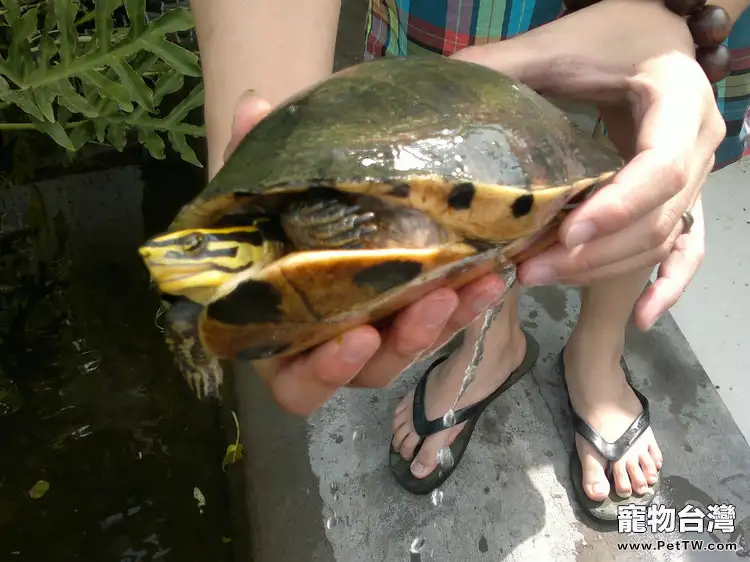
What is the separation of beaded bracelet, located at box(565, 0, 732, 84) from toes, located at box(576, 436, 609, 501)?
34.7 inches

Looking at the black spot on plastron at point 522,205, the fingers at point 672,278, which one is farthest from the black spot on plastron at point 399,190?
the fingers at point 672,278

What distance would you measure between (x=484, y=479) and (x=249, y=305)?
3.23ft

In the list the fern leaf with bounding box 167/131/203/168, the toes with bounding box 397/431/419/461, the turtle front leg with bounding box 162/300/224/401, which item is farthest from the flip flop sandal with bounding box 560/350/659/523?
the fern leaf with bounding box 167/131/203/168

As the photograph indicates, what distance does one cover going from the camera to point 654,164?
33.5 inches

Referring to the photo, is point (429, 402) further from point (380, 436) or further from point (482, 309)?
point (482, 309)

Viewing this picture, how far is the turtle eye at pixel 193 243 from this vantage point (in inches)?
31.9

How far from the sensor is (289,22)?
1.11 m

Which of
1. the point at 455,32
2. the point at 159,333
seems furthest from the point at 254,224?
the point at 159,333

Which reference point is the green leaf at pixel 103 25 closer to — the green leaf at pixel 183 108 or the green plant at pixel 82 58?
the green plant at pixel 82 58

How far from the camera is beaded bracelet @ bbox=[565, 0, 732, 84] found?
1115mm

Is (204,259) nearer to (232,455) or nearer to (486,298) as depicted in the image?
(486,298)

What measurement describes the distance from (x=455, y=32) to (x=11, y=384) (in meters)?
1.50

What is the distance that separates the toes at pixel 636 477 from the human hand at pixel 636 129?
55 centimetres

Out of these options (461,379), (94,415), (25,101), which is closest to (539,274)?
(461,379)
